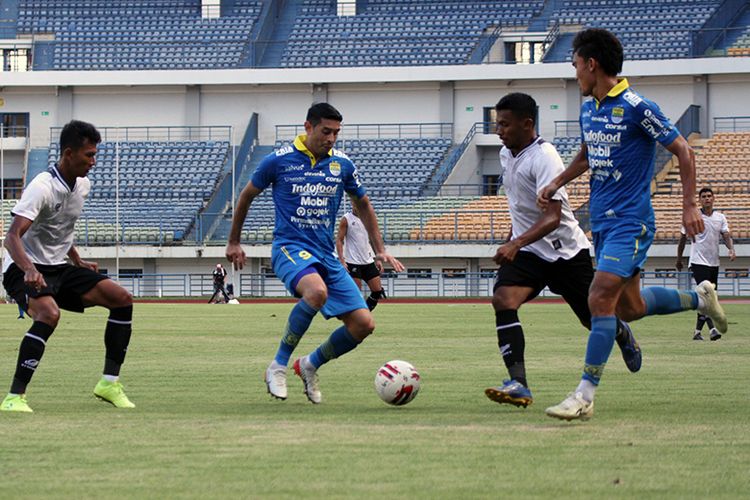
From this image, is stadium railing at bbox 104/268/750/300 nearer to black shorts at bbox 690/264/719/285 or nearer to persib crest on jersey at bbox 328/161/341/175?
black shorts at bbox 690/264/719/285

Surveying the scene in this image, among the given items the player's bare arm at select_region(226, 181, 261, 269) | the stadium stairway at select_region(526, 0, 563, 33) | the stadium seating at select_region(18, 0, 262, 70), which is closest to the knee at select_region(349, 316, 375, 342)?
the player's bare arm at select_region(226, 181, 261, 269)

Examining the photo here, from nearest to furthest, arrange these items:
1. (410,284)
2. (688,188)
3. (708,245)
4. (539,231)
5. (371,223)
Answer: (688,188) < (539,231) < (371,223) < (708,245) < (410,284)

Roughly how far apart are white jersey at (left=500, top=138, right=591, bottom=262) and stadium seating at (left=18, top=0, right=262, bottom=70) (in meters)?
48.5

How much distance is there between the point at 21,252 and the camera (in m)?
9.55

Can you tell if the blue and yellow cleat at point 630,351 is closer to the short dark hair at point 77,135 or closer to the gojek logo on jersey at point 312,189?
the gojek logo on jersey at point 312,189

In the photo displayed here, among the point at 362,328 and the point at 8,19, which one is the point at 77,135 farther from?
the point at 8,19

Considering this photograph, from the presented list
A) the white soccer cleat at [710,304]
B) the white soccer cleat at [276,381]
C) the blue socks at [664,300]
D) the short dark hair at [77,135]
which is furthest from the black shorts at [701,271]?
the short dark hair at [77,135]

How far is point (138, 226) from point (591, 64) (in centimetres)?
4426

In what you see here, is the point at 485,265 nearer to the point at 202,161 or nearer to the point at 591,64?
the point at 202,161

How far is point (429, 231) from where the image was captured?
50062mm

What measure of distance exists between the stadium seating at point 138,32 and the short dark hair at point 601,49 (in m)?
49.5

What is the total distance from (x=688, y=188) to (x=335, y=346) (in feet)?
10.5

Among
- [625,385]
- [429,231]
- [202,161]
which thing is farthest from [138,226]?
[625,385]

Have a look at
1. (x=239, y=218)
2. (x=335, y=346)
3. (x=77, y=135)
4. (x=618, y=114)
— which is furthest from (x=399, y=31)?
(x=618, y=114)
